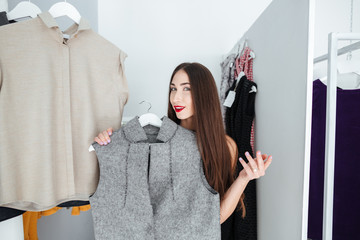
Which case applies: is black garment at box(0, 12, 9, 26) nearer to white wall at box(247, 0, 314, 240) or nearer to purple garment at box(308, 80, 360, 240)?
white wall at box(247, 0, 314, 240)

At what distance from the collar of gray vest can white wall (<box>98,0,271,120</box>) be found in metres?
0.87

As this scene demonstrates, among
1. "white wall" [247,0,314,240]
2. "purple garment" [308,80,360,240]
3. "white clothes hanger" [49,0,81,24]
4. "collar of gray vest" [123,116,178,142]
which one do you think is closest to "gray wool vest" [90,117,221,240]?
"collar of gray vest" [123,116,178,142]

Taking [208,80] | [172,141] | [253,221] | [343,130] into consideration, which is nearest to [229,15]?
[208,80]

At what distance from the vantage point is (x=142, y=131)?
2.64ft

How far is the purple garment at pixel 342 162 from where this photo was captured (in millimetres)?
987

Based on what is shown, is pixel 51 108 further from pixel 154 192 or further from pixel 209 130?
pixel 209 130

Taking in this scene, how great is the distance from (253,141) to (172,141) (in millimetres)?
582

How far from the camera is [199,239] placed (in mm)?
741

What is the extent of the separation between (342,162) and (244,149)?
47cm

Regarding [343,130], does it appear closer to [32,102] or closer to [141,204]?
[141,204]

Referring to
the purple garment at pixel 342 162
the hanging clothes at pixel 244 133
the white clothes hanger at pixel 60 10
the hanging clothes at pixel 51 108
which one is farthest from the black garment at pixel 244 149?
the white clothes hanger at pixel 60 10

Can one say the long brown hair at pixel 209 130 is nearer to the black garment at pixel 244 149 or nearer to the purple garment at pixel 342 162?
the black garment at pixel 244 149

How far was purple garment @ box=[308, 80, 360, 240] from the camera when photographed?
987mm

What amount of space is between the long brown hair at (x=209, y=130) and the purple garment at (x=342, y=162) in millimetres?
581
